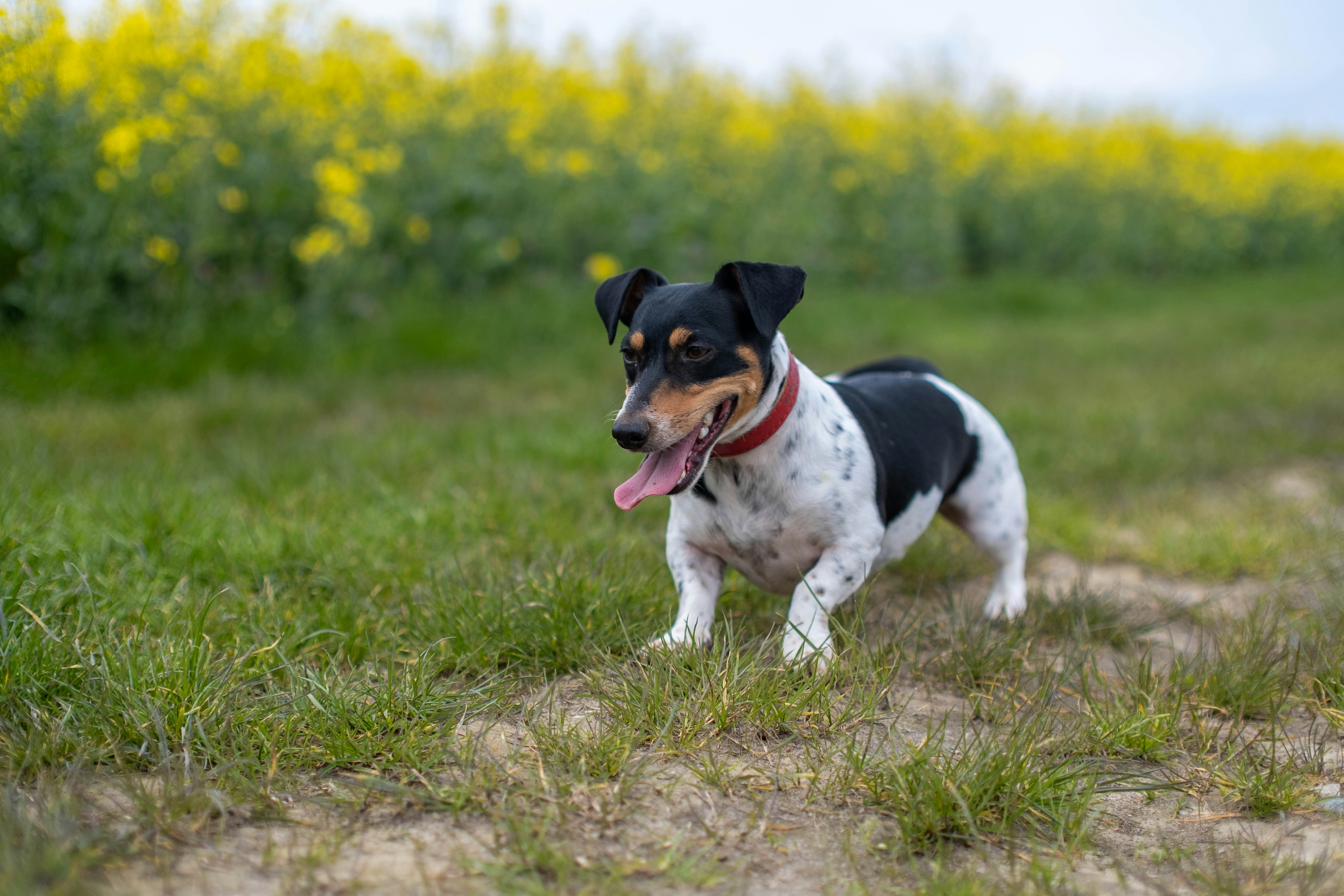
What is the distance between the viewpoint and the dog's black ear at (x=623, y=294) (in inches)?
109

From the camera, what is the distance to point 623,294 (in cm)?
277

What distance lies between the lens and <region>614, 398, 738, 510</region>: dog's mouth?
246 cm

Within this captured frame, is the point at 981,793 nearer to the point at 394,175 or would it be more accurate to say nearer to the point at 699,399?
the point at 699,399

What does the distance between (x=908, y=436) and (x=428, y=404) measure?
12.2ft

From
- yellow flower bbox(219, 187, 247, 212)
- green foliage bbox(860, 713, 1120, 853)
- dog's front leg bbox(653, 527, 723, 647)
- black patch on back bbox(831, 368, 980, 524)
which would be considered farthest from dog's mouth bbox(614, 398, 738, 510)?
yellow flower bbox(219, 187, 247, 212)

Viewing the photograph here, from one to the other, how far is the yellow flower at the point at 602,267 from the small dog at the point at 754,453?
15.6 feet

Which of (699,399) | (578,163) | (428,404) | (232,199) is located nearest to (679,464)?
(699,399)

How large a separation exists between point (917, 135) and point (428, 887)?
1234 centimetres

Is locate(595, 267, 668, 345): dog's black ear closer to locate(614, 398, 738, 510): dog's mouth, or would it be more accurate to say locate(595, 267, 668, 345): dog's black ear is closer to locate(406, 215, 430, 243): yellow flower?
locate(614, 398, 738, 510): dog's mouth

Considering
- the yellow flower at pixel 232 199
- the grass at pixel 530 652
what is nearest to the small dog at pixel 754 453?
the grass at pixel 530 652

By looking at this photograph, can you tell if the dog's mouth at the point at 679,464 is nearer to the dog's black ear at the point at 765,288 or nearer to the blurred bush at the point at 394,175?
the dog's black ear at the point at 765,288

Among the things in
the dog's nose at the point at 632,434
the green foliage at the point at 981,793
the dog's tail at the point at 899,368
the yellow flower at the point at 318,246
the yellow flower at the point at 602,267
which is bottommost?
the green foliage at the point at 981,793

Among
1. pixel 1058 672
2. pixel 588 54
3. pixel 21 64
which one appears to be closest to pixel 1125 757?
pixel 1058 672

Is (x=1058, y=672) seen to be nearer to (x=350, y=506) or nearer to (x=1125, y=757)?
(x=1125, y=757)
